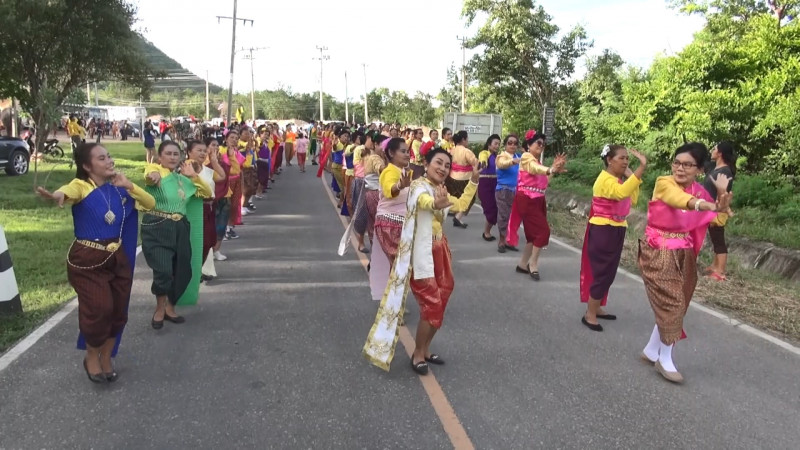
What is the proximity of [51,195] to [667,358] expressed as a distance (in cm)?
429

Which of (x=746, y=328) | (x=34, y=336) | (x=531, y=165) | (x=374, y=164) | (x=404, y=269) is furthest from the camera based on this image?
(x=374, y=164)

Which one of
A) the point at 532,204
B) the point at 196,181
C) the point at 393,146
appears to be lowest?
the point at 532,204

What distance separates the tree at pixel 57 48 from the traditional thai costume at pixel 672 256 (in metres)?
13.9

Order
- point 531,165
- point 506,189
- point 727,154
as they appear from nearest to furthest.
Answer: point 727,154
point 531,165
point 506,189

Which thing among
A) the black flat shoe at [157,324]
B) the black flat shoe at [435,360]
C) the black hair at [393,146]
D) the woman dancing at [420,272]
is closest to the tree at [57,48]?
the black flat shoe at [157,324]

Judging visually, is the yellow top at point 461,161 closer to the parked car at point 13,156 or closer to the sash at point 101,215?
the sash at point 101,215

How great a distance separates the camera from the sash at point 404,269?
4.07 meters

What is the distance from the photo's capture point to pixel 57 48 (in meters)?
17.2

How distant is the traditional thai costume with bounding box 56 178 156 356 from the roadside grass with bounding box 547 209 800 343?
5.57m

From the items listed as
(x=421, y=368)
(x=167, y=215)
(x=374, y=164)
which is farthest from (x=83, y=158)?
(x=374, y=164)

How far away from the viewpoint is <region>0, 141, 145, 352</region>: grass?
516 cm

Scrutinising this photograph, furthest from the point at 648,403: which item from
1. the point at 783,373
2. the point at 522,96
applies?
the point at 522,96

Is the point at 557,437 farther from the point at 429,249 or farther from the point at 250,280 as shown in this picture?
the point at 250,280

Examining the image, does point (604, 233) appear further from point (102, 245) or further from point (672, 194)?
point (102, 245)
